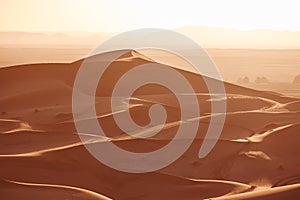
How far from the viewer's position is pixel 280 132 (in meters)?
11.3

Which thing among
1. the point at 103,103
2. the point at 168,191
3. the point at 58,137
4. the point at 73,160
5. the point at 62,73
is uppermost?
the point at 62,73

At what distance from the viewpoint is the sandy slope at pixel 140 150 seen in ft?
25.6

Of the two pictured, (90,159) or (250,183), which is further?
(90,159)

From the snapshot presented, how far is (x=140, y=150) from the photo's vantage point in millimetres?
10414

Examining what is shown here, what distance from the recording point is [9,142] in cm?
1102

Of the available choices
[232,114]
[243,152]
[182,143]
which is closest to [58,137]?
[182,143]

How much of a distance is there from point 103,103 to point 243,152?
6.55 metres

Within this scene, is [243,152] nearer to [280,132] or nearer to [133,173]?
[280,132]

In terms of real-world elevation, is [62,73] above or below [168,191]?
above

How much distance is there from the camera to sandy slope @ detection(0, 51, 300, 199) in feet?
25.6

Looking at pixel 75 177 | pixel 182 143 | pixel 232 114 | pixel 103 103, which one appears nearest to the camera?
pixel 75 177

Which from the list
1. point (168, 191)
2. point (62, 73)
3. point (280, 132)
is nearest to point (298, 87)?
point (62, 73)

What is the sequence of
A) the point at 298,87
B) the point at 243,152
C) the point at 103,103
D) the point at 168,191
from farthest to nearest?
1. the point at 298,87
2. the point at 103,103
3. the point at 243,152
4. the point at 168,191

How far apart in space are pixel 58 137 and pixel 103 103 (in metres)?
4.34
